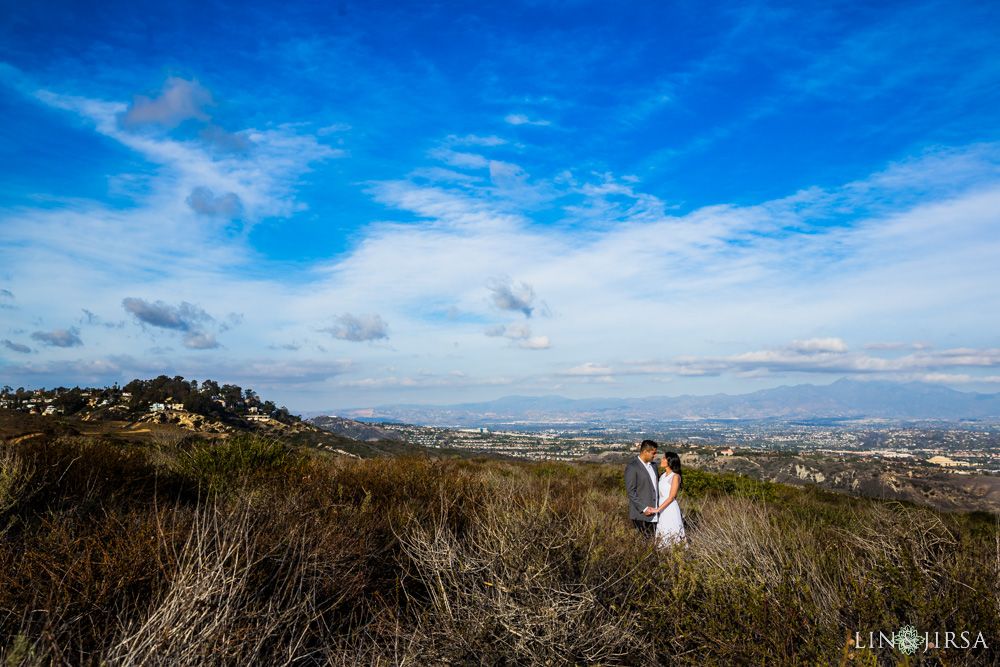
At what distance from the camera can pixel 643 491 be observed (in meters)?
7.27

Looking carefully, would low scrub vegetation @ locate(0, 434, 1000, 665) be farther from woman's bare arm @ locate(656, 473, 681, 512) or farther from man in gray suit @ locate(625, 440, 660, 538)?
man in gray suit @ locate(625, 440, 660, 538)

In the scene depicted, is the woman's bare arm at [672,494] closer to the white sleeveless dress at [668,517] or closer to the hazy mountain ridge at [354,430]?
the white sleeveless dress at [668,517]

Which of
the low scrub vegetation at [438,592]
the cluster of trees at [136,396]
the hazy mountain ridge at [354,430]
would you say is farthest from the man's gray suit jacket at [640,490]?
the hazy mountain ridge at [354,430]

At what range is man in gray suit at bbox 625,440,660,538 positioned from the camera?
7.16 meters

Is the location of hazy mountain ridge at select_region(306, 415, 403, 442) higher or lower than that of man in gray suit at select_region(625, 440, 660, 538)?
lower

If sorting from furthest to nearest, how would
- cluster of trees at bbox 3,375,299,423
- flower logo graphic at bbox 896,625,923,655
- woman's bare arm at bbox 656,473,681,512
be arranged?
cluster of trees at bbox 3,375,299,423
woman's bare arm at bbox 656,473,681,512
flower logo graphic at bbox 896,625,923,655

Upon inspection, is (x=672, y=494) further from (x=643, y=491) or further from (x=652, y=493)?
(x=643, y=491)

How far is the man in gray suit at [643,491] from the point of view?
7.16 m

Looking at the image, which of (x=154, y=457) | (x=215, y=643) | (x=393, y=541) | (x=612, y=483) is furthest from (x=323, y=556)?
(x=612, y=483)

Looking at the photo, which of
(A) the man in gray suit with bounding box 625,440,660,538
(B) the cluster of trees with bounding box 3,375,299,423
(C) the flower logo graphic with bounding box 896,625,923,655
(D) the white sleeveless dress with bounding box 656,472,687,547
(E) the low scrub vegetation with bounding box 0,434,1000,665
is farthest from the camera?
(B) the cluster of trees with bounding box 3,375,299,423

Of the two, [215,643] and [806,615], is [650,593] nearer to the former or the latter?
[806,615]

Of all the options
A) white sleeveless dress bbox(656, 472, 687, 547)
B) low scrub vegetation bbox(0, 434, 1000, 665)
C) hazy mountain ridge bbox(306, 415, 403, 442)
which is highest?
low scrub vegetation bbox(0, 434, 1000, 665)

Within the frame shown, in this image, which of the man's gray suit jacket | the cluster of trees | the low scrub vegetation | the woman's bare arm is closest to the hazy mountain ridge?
the cluster of trees

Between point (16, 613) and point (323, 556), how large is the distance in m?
2.03
